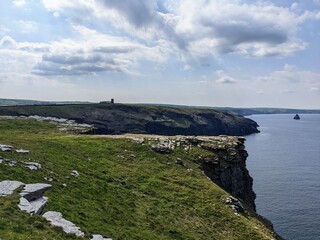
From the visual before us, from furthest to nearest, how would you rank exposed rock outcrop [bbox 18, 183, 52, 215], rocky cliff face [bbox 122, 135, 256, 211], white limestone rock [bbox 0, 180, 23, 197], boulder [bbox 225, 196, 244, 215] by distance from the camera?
rocky cliff face [bbox 122, 135, 256, 211], boulder [bbox 225, 196, 244, 215], white limestone rock [bbox 0, 180, 23, 197], exposed rock outcrop [bbox 18, 183, 52, 215]

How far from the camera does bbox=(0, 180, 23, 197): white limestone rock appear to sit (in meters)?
27.6

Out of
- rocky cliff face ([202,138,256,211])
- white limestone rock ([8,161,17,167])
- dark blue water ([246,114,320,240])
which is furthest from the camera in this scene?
dark blue water ([246,114,320,240])

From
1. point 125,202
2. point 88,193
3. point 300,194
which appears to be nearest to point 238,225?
point 125,202

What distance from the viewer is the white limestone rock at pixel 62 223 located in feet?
80.5

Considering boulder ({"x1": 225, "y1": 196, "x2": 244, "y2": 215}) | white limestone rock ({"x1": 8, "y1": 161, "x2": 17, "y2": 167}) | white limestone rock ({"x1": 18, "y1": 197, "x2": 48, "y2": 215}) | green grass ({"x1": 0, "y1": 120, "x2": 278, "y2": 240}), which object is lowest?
boulder ({"x1": 225, "y1": 196, "x2": 244, "y2": 215})

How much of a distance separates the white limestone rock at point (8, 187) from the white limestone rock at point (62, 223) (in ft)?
13.1

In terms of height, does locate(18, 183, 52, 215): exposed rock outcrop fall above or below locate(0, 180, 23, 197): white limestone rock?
below

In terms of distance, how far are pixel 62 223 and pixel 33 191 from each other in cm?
527

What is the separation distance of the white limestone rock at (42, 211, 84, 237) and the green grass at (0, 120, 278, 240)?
81 centimetres

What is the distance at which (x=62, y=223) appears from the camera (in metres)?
25.5

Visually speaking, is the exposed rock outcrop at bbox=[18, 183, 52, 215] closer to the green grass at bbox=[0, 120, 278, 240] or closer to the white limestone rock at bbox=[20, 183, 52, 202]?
the white limestone rock at bbox=[20, 183, 52, 202]

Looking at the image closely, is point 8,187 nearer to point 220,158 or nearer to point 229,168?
point 220,158

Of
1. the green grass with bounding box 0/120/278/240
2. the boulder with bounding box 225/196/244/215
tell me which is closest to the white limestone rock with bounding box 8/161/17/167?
the green grass with bounding box 0/120/278/240

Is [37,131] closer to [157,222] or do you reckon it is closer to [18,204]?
[157,222]
